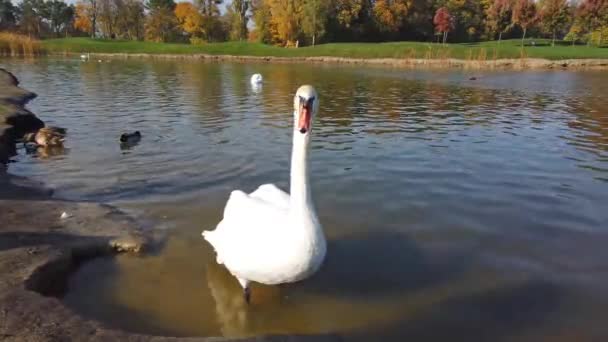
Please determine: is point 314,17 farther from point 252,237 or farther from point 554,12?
point 252,237

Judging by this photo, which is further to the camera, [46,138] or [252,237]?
[46,138]

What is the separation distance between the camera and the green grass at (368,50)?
54.9 metres

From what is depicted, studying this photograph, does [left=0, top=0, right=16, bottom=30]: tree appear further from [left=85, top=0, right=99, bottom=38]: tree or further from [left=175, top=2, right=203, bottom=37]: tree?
[left=175, top=2, right=203, bottom=37]: tree

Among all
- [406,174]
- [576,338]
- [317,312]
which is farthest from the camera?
[406,174]

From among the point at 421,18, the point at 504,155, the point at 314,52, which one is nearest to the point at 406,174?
the point at 504,155

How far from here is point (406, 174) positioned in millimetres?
9758

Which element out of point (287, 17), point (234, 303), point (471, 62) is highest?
point (287, 17)

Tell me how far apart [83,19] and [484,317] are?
120 meters

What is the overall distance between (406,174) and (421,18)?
291 feet

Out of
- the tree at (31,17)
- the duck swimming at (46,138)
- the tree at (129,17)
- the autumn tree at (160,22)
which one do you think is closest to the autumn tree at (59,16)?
the tree at (31,17)

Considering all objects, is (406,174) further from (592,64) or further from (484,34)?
(484,34)

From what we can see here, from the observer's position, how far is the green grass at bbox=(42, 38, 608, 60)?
180ft

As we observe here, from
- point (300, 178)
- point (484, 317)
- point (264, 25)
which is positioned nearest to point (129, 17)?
point (264, 25)

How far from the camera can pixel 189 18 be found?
94.8 metres
